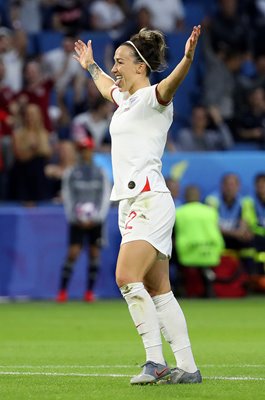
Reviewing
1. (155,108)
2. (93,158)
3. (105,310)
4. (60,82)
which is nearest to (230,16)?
(60,82)

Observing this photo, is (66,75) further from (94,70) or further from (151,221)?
(151,221)

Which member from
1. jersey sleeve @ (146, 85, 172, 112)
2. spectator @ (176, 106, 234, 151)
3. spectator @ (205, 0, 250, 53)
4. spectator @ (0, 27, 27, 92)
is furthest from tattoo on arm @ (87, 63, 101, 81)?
spectator @ (205, 0, 250, 53)

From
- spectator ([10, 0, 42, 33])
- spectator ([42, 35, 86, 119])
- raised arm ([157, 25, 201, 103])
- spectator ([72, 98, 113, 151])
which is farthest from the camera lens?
spectator ([10, 0, 42, 33])

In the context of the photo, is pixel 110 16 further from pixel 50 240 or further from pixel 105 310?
pixel 105 310

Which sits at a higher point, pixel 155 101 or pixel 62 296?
pixel 155 101

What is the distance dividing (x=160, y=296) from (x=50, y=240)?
11389 mm

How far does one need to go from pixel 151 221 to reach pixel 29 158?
40.5 ft

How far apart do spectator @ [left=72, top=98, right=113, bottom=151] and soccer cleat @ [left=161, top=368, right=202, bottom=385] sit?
13295 mm

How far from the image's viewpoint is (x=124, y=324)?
1497cm

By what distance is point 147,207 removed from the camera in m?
8.12

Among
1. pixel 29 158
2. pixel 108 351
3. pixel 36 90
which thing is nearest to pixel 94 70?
pixel 108 351

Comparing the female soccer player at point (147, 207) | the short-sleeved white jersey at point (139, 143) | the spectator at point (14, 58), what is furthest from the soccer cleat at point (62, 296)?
the short-sleeved white jersey at point (139, 143)

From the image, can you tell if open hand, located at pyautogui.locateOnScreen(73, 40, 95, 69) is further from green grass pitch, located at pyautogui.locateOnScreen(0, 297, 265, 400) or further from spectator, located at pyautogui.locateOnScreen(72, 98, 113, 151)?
spectator, located at pyautogui.locateOnScreen(72, 98, 113, 151)

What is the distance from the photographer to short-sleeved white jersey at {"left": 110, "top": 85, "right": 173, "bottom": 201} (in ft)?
26.7
